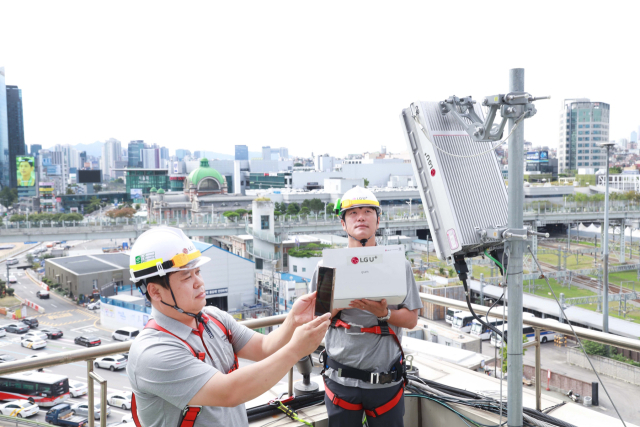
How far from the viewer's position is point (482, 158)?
1871 millimetres

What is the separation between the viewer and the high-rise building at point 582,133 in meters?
62.7

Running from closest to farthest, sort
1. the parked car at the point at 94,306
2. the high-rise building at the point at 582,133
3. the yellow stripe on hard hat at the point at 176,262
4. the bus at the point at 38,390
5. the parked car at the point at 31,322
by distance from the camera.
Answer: the yellow stripe on hard hat at the point at 176,262, the bus at the point at 38,390, the parked car at the point at 31,322, the parked car at the point at 94,306, the high-rise building at the point at 582,133

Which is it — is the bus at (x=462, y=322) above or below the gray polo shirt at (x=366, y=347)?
below

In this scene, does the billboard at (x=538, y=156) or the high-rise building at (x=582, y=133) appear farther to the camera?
the billboard at (x=538, y=156)

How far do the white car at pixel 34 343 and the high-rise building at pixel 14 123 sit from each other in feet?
232

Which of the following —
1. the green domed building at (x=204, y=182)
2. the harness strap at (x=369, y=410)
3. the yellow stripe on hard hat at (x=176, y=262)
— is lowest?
the harness strap at (x=369, y=410)

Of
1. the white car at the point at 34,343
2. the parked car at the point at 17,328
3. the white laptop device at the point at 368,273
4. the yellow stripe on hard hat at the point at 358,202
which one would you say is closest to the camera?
the white laptop device at the point at 368,273

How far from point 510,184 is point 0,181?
86.1 metres

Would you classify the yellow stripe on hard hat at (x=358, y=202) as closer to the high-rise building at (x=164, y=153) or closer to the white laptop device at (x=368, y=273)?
the white laptop device at (x=368, y=273)

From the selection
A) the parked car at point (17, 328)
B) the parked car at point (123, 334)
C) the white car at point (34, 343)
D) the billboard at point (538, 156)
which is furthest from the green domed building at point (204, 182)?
the billboard at point (538, 156)

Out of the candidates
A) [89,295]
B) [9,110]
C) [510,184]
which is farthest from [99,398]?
[9,110]

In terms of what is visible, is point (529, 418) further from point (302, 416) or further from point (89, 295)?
point (89, 295)

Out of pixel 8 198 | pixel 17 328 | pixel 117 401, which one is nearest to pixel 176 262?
pixel 117 401

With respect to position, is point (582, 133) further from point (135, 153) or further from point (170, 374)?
point (135, 153)
